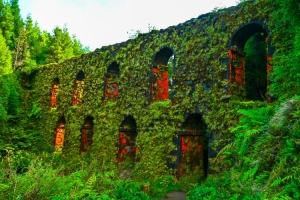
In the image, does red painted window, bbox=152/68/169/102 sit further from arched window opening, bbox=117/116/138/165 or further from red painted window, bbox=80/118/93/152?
red painted window, bbox=80/118/93/152

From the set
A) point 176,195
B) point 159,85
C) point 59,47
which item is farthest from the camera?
point 59,47

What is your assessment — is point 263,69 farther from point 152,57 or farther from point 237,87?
point 152,57

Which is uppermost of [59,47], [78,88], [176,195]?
[59,47]

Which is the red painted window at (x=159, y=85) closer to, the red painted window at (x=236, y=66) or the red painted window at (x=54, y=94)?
the red painted window at (x=236, y=66)

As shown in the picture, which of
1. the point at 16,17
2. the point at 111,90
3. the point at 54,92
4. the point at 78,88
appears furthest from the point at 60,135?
the point at 16,17

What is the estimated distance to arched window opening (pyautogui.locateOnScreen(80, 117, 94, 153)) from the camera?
46.8ft

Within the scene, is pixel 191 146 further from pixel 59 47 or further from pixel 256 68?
pixel 59 47

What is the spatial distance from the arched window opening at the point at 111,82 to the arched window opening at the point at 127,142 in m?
1.89

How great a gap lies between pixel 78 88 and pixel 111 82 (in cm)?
300

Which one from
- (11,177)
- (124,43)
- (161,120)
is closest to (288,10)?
(161,120)

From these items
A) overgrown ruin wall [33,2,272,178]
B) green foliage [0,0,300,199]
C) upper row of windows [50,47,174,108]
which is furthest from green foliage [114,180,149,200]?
upper row of windows [50,47,174,108]

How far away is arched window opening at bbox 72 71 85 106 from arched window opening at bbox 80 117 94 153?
1581 millimetres

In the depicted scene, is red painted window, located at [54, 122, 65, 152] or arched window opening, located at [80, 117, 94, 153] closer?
arched window opening, located at [80, 117, 94, 153]

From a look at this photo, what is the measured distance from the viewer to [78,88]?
15.6 metres
